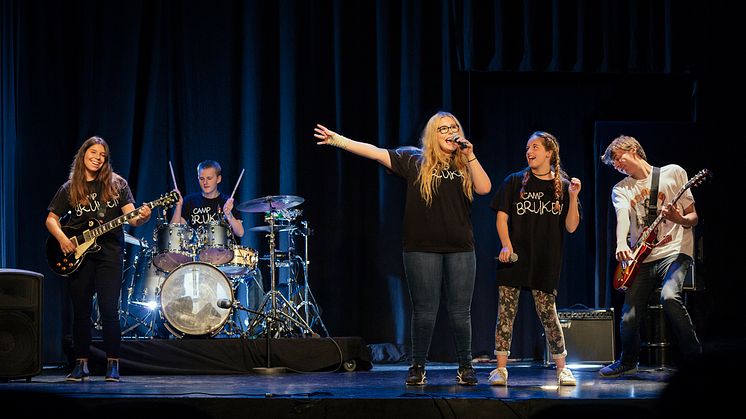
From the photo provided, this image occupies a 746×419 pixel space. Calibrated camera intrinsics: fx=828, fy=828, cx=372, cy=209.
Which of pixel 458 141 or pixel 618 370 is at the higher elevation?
pixel 458 141

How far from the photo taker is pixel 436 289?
5195mm

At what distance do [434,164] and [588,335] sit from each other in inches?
130

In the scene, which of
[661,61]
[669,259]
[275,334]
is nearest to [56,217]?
[275,334]

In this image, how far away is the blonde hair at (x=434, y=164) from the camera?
5234mm

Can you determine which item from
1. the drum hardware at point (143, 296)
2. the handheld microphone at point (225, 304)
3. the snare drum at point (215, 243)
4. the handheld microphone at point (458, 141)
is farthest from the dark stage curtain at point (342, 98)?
the handheld microphone at point (458, 141)

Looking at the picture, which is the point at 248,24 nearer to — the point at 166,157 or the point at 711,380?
the point at 166,157

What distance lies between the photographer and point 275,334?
7590 mm

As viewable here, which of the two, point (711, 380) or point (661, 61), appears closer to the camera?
point (711, 380)

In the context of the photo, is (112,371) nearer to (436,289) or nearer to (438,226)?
(436,289)

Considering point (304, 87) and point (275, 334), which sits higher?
point (304, 87)

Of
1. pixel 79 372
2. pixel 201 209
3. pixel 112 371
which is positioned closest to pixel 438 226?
pixel 112 371

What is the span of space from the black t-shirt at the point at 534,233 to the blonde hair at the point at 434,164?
1.34 feet

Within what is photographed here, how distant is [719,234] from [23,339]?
21.1 ft

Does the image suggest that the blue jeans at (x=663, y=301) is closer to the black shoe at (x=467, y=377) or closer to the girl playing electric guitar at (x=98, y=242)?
the black shoe at (x=467, y=377)
